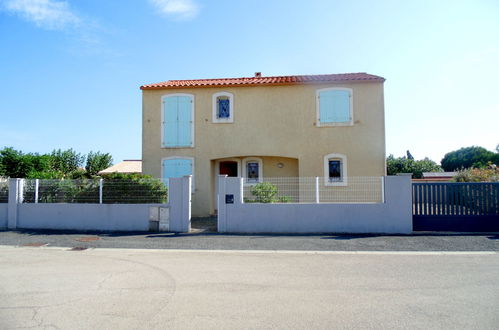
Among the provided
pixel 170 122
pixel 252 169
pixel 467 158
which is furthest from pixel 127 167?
pixel 467 158

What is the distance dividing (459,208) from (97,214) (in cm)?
1123

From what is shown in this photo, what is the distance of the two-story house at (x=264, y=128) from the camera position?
1312 centimetres

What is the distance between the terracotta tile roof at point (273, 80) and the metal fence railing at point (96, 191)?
5418 millimetres

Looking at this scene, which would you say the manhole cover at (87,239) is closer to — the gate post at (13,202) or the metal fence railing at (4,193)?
the gate post at (13,202)

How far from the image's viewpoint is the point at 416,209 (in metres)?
9.38

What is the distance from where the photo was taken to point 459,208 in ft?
30.4

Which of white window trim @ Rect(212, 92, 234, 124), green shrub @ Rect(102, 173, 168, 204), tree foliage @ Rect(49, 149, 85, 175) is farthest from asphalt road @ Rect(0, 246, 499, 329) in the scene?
tree foliage @ Rect(49, 149, 85, 175)

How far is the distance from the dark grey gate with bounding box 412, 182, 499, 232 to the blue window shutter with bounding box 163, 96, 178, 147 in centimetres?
976

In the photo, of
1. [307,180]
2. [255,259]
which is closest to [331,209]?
[307,180]

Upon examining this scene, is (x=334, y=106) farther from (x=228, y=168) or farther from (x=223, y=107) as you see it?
(x=228, y=168)

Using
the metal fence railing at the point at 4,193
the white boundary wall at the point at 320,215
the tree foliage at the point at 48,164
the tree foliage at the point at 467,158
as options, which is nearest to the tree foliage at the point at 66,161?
the tree foliage at the point at 48,164

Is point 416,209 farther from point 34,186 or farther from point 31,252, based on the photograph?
point 34,186

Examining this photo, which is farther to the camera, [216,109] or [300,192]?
[216,109]

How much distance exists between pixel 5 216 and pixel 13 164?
13849 mm
